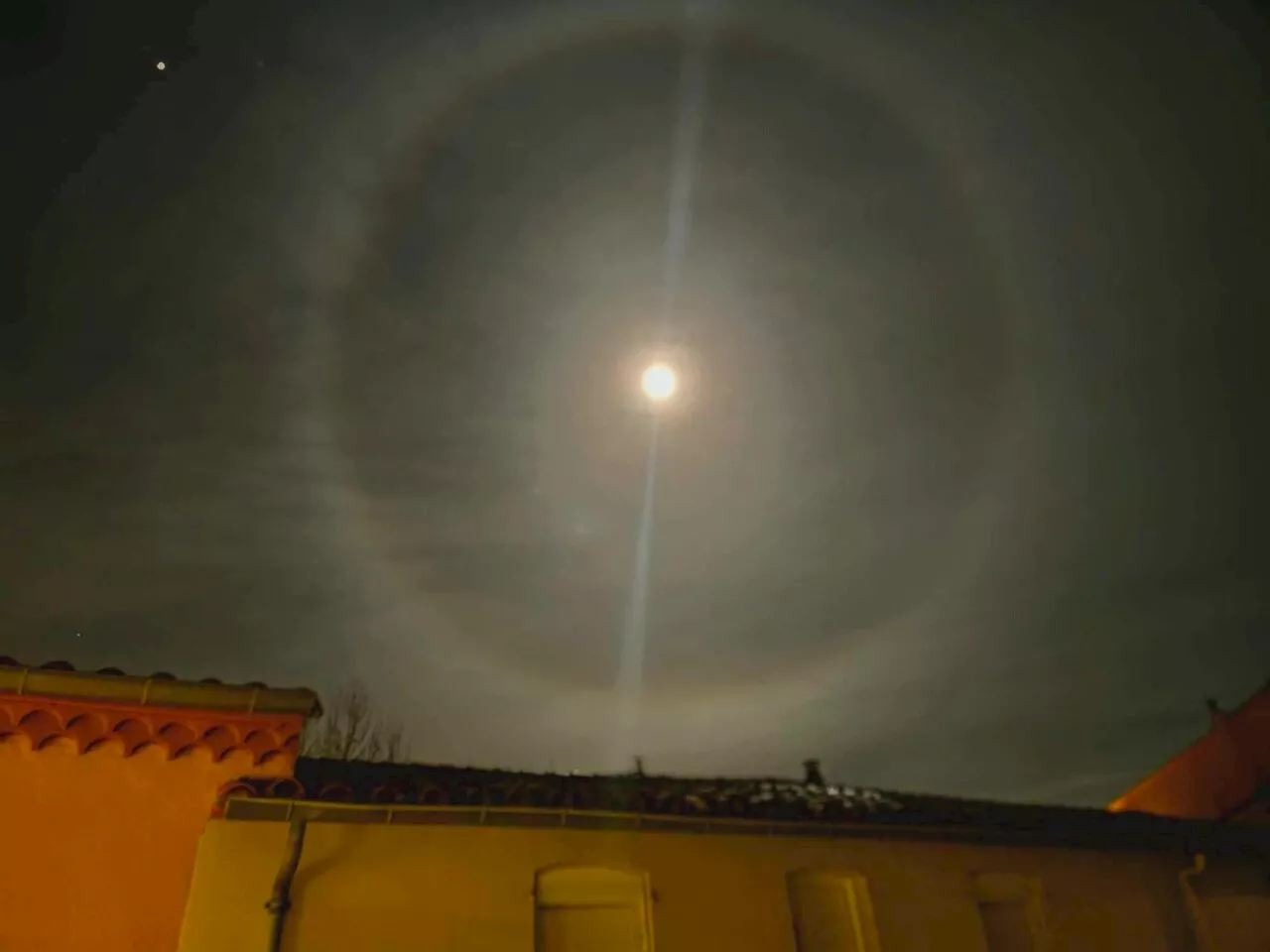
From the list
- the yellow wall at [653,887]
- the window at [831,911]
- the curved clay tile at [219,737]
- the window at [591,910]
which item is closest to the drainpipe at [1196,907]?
the yellow wall at [653,887]

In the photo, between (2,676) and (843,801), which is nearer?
(2,676)

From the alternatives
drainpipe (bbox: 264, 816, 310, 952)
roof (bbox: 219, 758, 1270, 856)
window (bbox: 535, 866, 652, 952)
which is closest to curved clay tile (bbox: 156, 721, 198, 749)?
roof (bbox: 219, 758, 1270, 856)

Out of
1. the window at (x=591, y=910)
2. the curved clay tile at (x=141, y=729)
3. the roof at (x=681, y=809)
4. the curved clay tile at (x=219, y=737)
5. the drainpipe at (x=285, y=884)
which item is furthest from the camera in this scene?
the curved clay tile at (x=219, y=737)

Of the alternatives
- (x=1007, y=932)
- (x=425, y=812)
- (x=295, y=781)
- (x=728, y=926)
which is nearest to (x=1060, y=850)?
(x=1007, y=932)

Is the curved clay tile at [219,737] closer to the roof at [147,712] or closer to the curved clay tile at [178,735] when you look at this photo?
the roof at [147,712]

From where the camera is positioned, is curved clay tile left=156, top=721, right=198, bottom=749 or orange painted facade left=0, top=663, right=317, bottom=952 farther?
curved clay tile left=156, top=721, right=198, bottom=749

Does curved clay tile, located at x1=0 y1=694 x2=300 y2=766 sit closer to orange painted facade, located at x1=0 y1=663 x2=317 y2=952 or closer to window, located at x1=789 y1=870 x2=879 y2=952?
orange painted facade, located at x1=0 y1=663 x2=317 y2=952

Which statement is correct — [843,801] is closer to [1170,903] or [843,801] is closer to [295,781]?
[1170,903]
